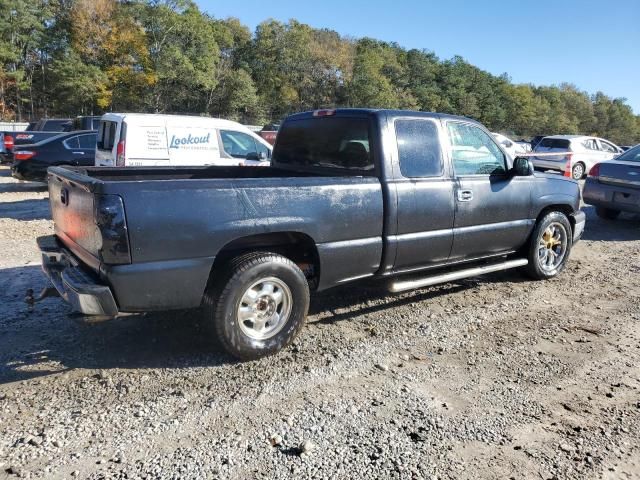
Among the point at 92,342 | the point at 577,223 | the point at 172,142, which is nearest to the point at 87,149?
the point at 172,142

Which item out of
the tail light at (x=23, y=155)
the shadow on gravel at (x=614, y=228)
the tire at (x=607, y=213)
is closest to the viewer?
the shadow on gravel at (x=614, y=228)

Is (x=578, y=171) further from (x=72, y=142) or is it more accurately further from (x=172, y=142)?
(x=72, y=142)

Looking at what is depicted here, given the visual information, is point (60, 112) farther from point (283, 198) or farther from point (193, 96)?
point (283, 198)

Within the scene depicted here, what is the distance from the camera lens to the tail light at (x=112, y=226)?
10.2ft

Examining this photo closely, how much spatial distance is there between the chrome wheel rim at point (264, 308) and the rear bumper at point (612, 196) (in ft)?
25.2

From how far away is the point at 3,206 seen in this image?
10.9 m

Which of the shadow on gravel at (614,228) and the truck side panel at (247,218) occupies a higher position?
the truck side panel at (247,218)

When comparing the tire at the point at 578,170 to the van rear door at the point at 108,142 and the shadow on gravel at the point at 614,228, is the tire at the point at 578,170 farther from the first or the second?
the van rear door at the point at 108,142

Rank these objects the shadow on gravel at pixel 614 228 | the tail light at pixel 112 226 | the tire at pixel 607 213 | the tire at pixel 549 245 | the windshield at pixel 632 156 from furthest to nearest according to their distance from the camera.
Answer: the tire at pixel 607 213 → the windshield at pixel 632 156 → the shadow on gravel at pixel 614 228 → the tire at pixel 549 245 → the tail light at pixel 112 226

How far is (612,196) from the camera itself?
9.23 m

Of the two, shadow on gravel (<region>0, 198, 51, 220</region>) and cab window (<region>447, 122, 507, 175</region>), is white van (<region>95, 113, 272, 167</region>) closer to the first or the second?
shadow on gravel (<region>0, 198, 51, 220</region>)

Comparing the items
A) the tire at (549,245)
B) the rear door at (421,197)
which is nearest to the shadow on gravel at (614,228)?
the tire at (549,245)

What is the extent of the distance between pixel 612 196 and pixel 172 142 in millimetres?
7930

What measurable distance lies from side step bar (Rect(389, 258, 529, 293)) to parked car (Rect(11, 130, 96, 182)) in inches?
401
